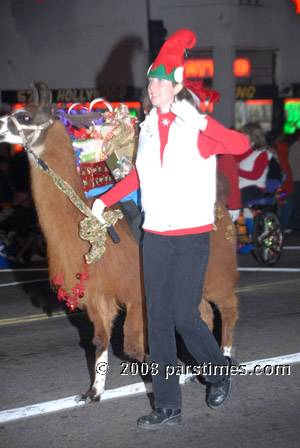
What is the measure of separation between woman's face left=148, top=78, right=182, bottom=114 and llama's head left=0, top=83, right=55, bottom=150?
1055mm

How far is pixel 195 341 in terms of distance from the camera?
451 centimetres

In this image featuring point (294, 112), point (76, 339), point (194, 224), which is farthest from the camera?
point (294, 112)

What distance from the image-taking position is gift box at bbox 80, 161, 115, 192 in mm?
5766

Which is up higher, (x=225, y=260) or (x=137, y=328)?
(x=225, y=260)

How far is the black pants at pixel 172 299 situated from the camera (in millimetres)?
4371

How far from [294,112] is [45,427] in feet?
63.0

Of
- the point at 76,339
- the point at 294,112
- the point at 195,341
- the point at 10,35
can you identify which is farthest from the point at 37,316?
the point at 294,112

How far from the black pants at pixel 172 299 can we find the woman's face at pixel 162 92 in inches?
32.3

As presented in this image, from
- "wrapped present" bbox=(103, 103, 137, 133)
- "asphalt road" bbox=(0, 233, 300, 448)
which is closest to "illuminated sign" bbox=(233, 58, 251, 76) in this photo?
"asphalt road" bbox=(0, 233, 300, 448)

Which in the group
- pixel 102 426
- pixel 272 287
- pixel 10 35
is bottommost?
pixel 272 287

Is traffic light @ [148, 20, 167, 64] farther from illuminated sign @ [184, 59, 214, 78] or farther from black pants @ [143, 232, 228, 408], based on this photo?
black pants @ [143, 232, 228, 408]

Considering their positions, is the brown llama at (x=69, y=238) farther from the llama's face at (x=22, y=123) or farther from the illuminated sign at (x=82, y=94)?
the illuminated sign at (x=82, y=94)

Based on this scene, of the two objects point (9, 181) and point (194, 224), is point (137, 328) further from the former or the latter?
point (9, 181)

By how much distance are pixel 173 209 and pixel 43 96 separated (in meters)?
1.54
